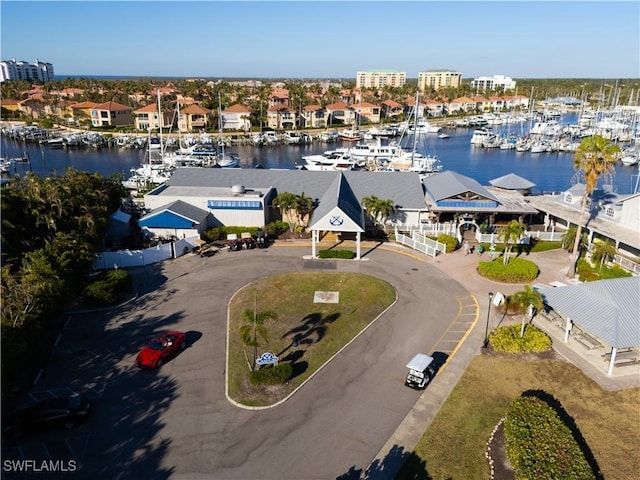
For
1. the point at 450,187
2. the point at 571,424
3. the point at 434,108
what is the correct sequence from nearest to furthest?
1. the point at 571,424
2. the point at 450,187
3. the point at 434,108

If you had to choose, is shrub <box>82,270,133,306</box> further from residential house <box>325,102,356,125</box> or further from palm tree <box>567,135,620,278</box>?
residential house <box>325,102,356,125</box>

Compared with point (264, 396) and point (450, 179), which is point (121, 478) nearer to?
point (264, 396)

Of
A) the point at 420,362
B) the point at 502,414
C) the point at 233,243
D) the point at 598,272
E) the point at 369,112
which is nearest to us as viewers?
the point at 502,414

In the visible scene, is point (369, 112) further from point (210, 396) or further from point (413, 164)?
point (210, 396)

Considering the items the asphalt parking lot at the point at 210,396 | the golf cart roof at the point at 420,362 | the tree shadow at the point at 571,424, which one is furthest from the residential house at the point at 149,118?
the tree shadow at the point at 571,424

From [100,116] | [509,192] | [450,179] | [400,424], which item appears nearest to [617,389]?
[400,424]

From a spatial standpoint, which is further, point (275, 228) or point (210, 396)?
point (275, 228)

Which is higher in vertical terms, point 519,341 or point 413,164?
point 413,164

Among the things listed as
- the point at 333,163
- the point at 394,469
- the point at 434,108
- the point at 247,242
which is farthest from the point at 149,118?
the point at 394,469

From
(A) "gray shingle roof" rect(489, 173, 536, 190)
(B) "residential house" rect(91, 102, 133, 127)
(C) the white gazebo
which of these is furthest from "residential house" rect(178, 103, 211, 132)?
(A) "gray shingle roof" rect(489, 173, 536, 190)
